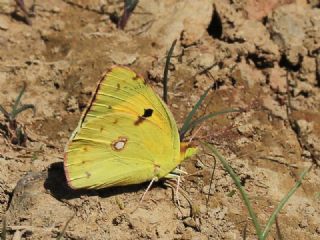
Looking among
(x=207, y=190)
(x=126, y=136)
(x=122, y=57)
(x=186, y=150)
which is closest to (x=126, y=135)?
(x=126, y=136)

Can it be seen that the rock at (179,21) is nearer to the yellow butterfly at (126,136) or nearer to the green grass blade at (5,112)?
the yellow butterfly at (126,136)

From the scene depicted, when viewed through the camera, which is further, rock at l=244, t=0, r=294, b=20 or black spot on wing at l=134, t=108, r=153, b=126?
rock at l=244, t=0, r=294, b=20

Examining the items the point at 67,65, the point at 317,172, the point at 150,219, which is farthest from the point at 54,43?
the point at 317,172

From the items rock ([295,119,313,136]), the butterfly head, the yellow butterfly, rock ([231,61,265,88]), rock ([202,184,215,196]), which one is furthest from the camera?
rock ([231,61,265,88])

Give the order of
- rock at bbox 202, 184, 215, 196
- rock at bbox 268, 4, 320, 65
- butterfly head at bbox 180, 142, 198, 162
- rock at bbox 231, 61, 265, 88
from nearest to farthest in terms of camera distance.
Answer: butterfly head at bbox 180, 142, 198, 162
rock at bbox 202, 184, 215, 196
rock at bbox 231, 61, 265, 88
rock at bbox 268, 4, 320, 65

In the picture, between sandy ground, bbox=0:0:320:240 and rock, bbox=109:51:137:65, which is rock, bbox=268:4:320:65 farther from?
rock, bbox=109:51:137:65

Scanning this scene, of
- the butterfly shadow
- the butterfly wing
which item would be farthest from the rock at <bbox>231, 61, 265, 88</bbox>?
the butterfly shadow

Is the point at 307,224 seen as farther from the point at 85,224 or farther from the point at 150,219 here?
the point at 85,224
